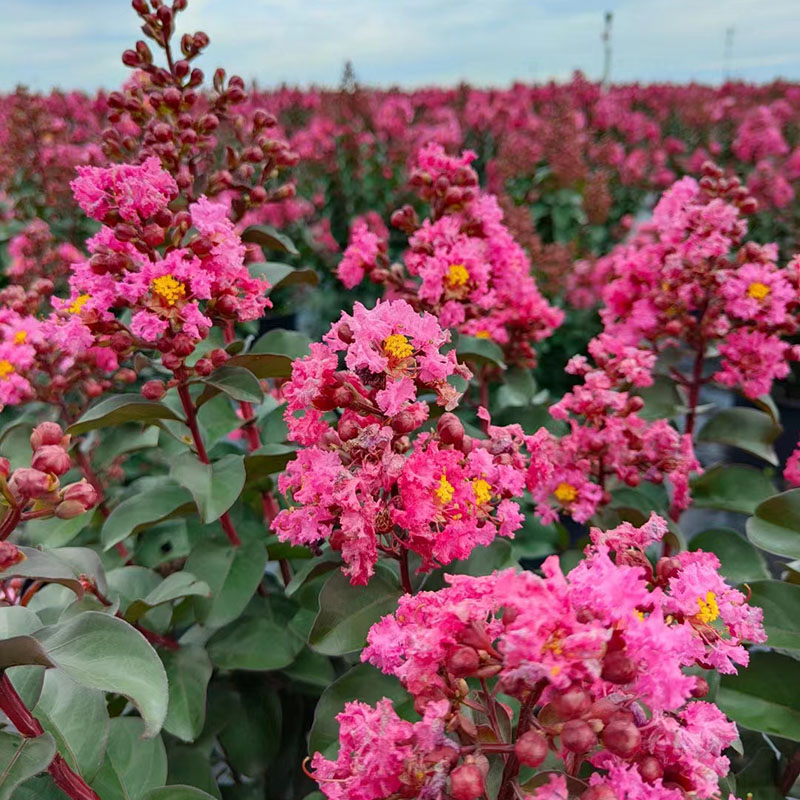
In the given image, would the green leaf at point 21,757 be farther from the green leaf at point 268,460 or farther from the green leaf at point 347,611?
the green leaf at point 268,460

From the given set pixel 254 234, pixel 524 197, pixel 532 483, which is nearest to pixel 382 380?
pixel 532 483

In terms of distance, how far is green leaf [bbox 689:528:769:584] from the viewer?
144 centimetres

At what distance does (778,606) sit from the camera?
1.13 meters

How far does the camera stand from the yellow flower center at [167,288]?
42.1 inches

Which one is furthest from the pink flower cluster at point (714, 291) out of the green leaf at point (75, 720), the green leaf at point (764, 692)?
the green leaf at point (75, 720)

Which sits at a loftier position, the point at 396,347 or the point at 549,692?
the point at 396,347

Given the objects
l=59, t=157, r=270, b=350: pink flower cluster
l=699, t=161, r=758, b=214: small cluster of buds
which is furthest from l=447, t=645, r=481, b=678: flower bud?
l=699, t=161, r=758, b=214: small cluster of buds

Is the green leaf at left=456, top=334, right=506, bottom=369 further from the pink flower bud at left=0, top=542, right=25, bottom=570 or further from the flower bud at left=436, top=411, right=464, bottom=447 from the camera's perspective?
the pink flower bud at left=0, top=542, right=25, bottom=570

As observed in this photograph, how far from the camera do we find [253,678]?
1393 mm

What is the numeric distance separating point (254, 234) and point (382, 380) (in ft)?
2.54

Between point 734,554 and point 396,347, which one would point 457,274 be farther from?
point 734,554

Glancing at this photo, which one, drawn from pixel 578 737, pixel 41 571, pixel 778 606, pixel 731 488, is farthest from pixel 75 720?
pixel 731 488

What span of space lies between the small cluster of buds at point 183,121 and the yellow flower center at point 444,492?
2.60 feet

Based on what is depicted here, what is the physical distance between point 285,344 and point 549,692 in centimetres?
100
